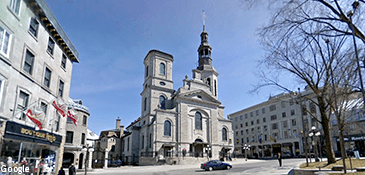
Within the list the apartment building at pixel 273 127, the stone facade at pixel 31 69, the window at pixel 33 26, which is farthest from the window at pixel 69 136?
the apartment building at pixel 273 127

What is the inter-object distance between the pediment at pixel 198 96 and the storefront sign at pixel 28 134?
1262 inches

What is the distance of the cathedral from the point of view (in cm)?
4381

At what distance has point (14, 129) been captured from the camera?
1255 cm

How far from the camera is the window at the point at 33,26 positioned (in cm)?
1465

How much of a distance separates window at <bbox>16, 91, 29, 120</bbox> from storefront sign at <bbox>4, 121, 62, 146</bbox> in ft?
2.16

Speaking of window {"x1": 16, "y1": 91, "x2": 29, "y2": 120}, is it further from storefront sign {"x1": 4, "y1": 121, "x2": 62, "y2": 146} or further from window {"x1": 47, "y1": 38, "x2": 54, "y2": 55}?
window {"x1": 47, "y1": 38, "x2": 54, "y2": 55}

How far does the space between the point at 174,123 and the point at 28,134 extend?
33603 millimetres

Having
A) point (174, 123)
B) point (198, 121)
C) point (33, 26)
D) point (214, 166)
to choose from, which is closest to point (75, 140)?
point (214, 166)

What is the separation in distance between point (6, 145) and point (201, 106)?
132ft

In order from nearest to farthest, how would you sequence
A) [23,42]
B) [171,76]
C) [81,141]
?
[23,42] → [81,141] → [171,76]

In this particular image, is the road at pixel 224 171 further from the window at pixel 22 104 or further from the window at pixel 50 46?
the window at pixel 50 46

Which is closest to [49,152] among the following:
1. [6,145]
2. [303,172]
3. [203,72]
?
[6,145]

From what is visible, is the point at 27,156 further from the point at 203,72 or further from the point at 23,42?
the point at 203,72

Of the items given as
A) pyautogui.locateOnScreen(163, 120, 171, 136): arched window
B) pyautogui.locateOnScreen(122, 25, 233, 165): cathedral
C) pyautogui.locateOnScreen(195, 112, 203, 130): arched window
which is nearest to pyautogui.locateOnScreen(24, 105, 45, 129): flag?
pyautogui.locateOnScreen(122, 25, 233, 165): cathedral
